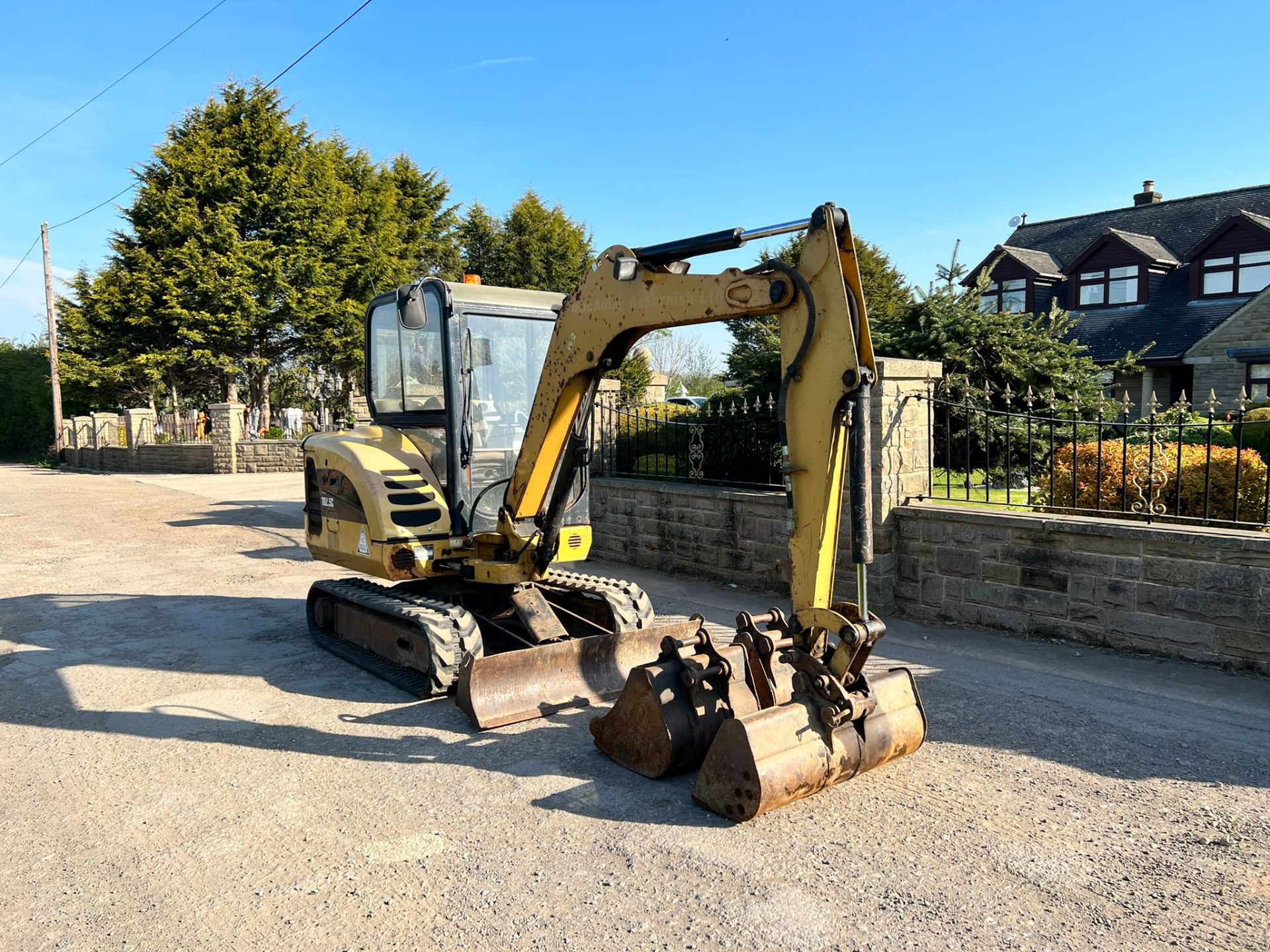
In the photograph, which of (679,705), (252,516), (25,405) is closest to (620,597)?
(679,705)

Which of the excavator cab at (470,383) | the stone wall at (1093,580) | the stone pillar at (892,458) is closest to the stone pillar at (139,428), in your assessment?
the excavator cab at (470,383)

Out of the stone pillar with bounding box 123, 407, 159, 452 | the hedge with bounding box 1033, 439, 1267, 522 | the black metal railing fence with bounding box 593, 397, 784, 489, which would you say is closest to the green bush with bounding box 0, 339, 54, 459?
the stone pillar with bounding box 123, 407, 159, 452

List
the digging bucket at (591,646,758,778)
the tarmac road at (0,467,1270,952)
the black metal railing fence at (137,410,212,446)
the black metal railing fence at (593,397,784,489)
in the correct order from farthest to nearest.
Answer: the black metal railing fence at (137,410,212,446)
the black metal railing fence at (593,397,784,489)
the digging bucket at (591,646,758,778)
the tarmac road at (0,467,1270,952)

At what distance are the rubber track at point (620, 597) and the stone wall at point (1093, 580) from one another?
2.45 meters

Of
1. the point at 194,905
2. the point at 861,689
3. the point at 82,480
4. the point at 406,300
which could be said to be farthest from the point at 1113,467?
the point at 82,480

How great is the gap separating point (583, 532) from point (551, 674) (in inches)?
44.9

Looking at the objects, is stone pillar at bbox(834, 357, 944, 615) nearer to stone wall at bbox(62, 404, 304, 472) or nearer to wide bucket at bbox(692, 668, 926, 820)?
wide bucket at bbox(692, 668, 926, 820)

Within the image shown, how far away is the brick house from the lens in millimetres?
23531

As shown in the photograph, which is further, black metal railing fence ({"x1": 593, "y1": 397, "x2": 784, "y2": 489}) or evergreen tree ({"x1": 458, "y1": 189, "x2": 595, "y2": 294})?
evergreen tree ({"x1": 458, "y1": 189, "x2": 595, "y2": 294})

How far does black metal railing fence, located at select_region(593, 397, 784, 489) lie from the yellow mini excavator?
2825 mm

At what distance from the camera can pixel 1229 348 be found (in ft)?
77.0

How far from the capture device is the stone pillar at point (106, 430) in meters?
28.9

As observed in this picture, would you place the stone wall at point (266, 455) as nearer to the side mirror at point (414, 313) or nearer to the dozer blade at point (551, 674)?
the side mirror at point (414, 313)

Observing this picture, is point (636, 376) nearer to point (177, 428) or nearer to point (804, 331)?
point (177, 428)
